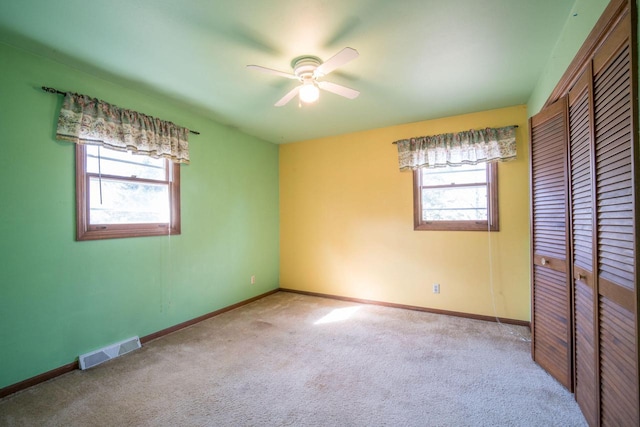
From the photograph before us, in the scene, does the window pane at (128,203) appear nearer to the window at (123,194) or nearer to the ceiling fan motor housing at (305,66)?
the window at (123,194)

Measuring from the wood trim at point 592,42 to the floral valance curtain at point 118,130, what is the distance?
A: 11.1 ft

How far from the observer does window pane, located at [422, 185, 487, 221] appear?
336 cm

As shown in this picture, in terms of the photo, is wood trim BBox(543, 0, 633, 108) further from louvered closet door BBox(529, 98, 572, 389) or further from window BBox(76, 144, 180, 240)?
window BBox(76, 144, 180, 240)

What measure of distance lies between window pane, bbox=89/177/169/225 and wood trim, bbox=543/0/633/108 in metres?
3.58

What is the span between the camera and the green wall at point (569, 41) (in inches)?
57.3

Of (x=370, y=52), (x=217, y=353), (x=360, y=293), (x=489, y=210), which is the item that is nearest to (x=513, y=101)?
(x=489, y=210)

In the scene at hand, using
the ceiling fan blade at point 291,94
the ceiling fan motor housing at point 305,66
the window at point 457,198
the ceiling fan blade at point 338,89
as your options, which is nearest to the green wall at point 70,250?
the ceiling fan blade at point 291,94

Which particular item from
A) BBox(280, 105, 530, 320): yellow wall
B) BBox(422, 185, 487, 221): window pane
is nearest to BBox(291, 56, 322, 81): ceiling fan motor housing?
BBox(280, 105, 530, 320): yellow wall

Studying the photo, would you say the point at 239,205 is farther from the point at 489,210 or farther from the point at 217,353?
the point at 489,210

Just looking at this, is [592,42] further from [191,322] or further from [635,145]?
[191,322]

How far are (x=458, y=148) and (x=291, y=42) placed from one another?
94.8 inches

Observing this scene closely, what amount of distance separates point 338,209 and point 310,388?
2625 millimetres

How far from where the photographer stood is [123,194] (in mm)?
2689

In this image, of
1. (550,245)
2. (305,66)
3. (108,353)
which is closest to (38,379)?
(108,353)
